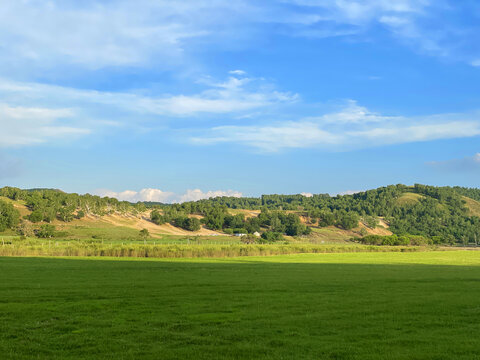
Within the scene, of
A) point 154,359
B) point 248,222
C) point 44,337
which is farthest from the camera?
point 248,222

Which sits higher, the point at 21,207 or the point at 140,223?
the point at 21,207

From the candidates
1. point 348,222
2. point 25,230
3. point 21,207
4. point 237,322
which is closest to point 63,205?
point 21,207

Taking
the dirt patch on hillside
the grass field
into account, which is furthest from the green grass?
the grass field

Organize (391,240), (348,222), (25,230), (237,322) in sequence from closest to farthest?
(237,322)
(25,230)
(391,240)
(348,222)

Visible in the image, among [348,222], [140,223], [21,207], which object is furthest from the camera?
[348,222]

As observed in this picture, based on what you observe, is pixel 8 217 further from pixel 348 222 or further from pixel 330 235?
pixel 348 222

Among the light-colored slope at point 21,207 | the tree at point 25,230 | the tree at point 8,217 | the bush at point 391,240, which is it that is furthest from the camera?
the bush at point 391,240

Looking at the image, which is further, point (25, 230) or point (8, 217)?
point (8, 217)

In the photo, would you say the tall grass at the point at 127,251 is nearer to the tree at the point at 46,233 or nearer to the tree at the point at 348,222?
the tree at the point at 46,233

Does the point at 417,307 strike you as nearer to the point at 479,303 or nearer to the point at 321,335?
the point at 479,303

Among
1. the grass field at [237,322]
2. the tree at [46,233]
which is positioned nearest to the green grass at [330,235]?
the tree at [46,233]

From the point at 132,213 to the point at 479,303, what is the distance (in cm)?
14413

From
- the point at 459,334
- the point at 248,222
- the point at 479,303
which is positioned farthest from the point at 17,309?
the point at 248,222

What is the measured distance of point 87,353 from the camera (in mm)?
11031
